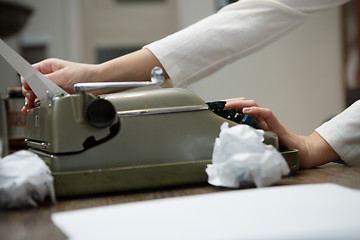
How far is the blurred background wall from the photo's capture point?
3.20m

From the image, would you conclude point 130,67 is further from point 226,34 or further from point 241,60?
point 241,60

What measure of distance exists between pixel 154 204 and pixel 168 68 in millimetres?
566

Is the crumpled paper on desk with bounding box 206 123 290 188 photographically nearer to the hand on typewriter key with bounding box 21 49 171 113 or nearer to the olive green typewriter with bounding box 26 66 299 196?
the olive green typewriter with bounding box 26 66 299 196

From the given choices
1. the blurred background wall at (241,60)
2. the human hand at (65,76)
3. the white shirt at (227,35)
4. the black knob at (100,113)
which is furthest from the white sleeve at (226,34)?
the blurred background wall at (241,60)

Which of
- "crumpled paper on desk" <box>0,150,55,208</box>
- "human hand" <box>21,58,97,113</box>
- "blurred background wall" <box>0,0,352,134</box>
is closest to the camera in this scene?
"crumpled paper on desk" <box>0,150,55,208</box>

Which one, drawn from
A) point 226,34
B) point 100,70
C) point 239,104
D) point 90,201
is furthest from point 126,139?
point 226,34

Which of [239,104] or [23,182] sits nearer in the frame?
[23,182]

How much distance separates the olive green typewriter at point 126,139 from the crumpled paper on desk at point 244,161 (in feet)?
0.21

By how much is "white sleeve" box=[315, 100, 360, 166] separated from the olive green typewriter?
0.61 ft

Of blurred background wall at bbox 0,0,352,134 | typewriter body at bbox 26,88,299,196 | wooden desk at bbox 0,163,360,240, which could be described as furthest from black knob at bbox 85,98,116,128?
blurred background wall at bbox 0,0,352,134

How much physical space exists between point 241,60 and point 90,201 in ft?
9.14

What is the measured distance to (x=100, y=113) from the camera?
58cm

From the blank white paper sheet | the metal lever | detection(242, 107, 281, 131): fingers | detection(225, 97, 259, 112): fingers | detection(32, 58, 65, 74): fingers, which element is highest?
detection(32, 58, 65, 74): fingers

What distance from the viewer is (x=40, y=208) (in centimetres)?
52
